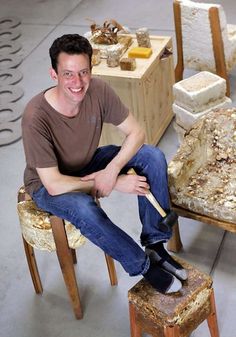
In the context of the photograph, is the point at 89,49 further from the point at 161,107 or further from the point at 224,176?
the point at 161,107

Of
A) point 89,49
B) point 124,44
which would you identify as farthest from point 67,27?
point 89,49

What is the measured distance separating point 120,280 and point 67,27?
3.59 meters

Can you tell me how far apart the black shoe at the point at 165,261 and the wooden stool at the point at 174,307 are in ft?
0.13

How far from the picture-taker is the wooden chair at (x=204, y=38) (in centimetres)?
408

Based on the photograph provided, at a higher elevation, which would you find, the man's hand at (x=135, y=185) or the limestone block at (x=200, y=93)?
the man's hand at (x=135, y=185)

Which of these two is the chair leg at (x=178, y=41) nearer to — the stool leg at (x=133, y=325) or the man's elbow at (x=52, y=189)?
the man's elbow at (x=52, y=189)

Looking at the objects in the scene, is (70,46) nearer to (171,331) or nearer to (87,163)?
(87,163)

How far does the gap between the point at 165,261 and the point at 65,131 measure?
736 millimetres

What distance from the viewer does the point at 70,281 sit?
8.97ft

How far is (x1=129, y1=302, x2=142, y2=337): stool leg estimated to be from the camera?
2541 mm

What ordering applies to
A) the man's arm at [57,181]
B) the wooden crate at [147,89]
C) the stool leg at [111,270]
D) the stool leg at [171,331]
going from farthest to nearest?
the wooden crate at [147,89], the stool leg at [111,270], the man's arm at [57,181], the stool leg at [171,331]

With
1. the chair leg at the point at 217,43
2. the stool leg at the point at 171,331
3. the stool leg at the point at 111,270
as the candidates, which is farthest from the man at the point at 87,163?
the chair leg at the point at 217,43

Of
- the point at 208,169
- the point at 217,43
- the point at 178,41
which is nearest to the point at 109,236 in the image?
the point at 208,169

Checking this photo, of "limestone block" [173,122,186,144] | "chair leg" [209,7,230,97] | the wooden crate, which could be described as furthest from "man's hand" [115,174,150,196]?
"chair leg" [209,7,230,97]
